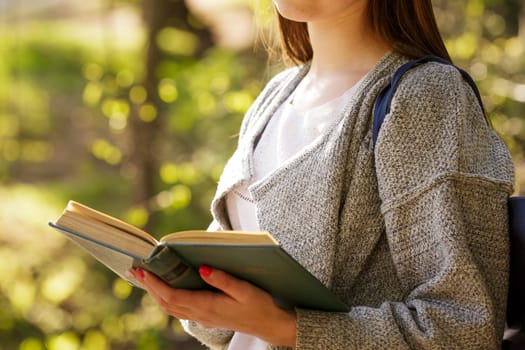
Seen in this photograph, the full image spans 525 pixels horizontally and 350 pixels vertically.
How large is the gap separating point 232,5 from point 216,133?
26.1 inches

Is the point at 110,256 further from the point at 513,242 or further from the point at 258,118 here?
the point at 513,242

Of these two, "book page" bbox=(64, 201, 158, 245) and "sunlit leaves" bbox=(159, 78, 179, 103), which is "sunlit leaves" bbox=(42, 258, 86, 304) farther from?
"book page" bbox=(64, 201, 158, 245)

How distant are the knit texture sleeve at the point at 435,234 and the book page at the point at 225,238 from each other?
23 cm

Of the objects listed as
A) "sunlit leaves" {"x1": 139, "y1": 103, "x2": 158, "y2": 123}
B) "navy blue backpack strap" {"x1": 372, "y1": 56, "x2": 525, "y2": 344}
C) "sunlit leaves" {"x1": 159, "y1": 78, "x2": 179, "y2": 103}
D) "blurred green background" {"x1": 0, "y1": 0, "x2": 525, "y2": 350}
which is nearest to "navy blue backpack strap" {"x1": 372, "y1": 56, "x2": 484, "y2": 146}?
"navy blue backpack strap" {"x1": 372, "y1": 56, "x2": 525, "y2": 344}

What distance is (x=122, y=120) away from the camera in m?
3.71

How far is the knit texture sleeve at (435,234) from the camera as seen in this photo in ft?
4.54

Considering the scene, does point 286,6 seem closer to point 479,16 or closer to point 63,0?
point 479,16

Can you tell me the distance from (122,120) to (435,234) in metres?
2.47

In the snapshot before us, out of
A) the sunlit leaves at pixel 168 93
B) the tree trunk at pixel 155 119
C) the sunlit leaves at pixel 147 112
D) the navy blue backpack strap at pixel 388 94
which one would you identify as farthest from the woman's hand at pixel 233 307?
the tree trunk at pixel 155 119

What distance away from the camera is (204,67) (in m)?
3.86

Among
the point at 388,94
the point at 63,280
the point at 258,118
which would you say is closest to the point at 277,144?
A: the point at 258,118

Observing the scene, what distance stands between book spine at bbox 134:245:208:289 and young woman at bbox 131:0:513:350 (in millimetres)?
20

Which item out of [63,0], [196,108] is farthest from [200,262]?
[63,0]

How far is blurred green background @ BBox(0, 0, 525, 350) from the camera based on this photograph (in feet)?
11.6
